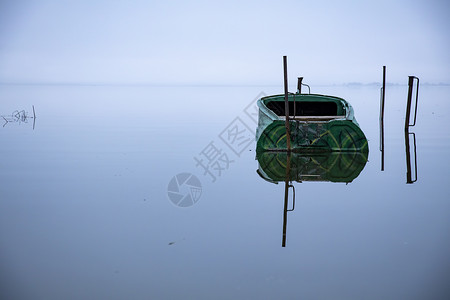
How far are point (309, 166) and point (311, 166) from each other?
53 millimetres

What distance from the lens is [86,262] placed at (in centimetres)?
602

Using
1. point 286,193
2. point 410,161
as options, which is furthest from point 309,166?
point 410,161

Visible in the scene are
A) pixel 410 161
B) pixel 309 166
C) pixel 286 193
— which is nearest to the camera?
pixel 286 193

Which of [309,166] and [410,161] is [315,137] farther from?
[410,161]

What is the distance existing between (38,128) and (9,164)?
10.2m

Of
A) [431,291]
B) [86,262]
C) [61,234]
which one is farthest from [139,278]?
[431,291]

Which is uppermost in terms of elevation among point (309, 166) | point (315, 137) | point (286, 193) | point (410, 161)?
point (315, 137)

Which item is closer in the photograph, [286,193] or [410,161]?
[286,193]

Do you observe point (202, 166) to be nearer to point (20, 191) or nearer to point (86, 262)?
point (20, 191)

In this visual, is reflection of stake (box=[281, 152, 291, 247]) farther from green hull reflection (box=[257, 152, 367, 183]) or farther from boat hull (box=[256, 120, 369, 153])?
boat hull (box=[256, 120, 369, 153])

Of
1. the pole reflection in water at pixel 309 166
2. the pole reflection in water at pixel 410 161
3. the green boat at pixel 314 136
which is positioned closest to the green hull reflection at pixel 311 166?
the pole reflection in water at pixel 309 166

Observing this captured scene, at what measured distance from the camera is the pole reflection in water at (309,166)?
11.0 metres

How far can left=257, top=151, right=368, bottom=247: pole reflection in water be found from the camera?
10992mm

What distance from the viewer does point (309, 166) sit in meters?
12.0
